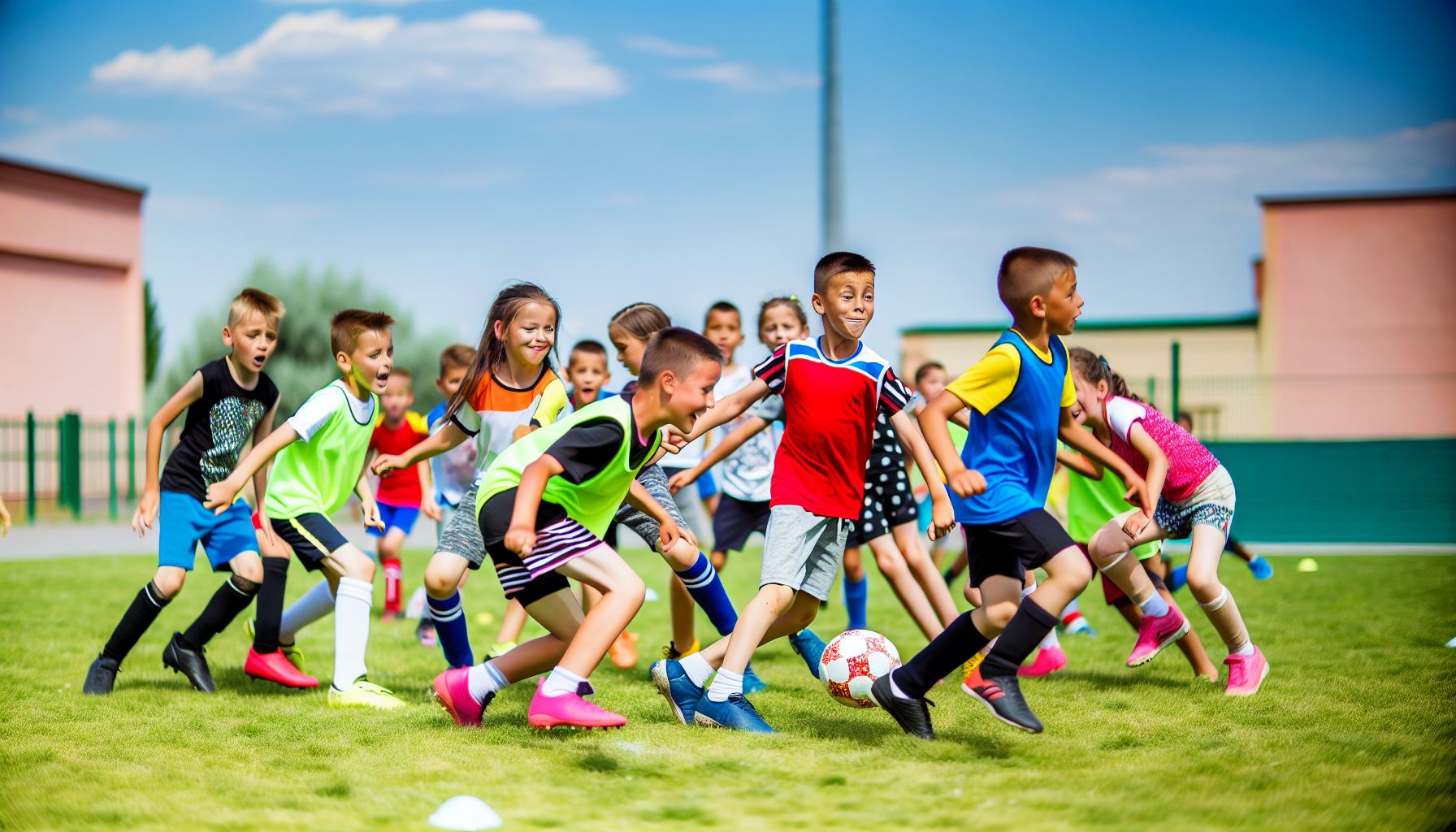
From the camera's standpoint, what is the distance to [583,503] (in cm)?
395

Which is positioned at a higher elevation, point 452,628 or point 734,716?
point 452,628

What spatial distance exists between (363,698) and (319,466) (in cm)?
103

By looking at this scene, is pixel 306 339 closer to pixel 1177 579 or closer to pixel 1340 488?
pixel 1340 488

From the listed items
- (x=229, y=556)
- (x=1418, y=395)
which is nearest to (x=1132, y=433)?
(x=229, y=556)

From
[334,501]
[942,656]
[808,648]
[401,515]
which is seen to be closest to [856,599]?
[808,648]

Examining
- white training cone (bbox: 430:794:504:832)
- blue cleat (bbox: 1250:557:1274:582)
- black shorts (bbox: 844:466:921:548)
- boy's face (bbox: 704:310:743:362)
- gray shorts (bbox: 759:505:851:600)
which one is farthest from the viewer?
blue cleat (bbox: 1250:557:1274:582)

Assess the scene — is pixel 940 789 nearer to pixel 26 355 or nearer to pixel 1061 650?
pixel 1061 650

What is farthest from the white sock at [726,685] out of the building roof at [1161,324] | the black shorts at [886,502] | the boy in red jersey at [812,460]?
the building roof at [1161,324]

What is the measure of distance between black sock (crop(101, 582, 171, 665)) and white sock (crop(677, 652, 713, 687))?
7.94ft

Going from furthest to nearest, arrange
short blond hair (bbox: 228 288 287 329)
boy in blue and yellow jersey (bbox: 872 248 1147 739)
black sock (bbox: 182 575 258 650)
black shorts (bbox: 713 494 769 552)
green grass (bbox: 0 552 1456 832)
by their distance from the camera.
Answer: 1. black shorts (bbox: 713 494 769 552)
2. black sock (bbox: 182 575 258 650)
3. short blond hair (bbox: 228 288 287 329)
4. boy in blue and yellow jersey (bbox: 872 248 1147 739)
5. green grass (bbox: 0 552 1456 832)

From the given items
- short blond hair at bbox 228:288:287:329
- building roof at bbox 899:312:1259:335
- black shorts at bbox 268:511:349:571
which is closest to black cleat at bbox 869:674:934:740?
black shorts at bbox 268:511:349:571

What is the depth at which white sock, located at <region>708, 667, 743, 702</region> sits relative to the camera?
4180 millimetres

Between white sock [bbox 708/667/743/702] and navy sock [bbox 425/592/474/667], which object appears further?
navy sock [bbox 425/592/474/667]

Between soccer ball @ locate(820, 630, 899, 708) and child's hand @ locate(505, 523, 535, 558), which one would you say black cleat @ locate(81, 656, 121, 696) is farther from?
soccer ball @ locate(820, 630, 899, 708)
